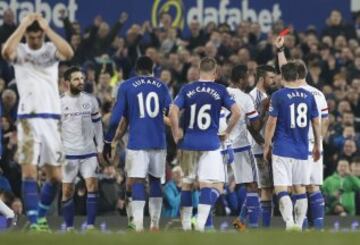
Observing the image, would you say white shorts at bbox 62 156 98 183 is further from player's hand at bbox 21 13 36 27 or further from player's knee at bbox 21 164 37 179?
player's hand at bbox 21 13 36 27

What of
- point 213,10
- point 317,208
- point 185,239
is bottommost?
point 185,239

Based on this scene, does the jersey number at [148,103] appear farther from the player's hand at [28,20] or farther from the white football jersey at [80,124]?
the player's hand at [28,20]

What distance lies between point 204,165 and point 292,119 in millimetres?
1396

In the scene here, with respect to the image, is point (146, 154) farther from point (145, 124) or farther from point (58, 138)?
point (58, 138)

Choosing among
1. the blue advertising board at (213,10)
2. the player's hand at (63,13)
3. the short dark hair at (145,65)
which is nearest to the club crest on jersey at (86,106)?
the short dark hair at (145,65)

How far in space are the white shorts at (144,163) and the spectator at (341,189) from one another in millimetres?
5679

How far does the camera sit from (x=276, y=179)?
66.3ft

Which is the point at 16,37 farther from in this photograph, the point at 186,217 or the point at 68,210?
the point at 68,210

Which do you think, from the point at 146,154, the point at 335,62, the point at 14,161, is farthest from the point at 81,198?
the point at 335,62

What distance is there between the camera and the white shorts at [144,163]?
64.8 feet

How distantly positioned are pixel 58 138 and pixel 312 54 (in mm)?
12075

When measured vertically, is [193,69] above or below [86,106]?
above

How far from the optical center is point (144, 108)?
778 inches

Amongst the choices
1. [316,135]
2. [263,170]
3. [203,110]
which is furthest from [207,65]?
[263,170]
